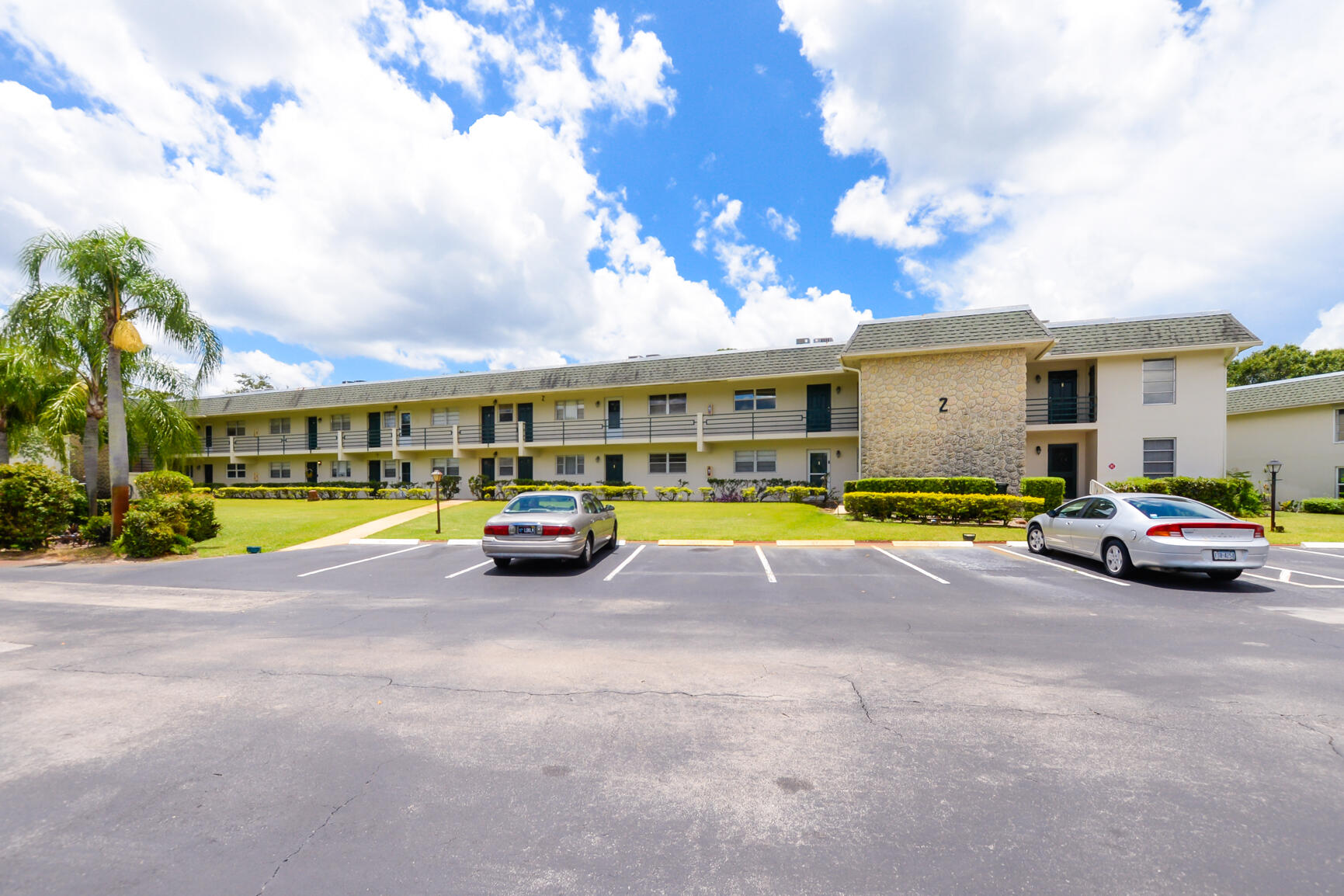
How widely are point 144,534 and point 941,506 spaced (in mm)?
22021

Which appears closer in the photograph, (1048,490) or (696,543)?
(696,543)

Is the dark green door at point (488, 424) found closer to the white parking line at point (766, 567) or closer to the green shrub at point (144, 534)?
the green shrub at point (144, 534)

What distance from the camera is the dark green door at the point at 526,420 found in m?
30.8

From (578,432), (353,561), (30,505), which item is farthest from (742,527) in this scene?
(30,505)

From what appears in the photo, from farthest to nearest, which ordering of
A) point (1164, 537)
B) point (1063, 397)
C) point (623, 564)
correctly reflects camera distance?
point (1063, 397)
point (623, 564)
point (1164, 537)

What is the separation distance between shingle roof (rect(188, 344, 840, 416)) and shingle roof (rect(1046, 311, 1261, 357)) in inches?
345

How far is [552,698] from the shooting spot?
483 cm

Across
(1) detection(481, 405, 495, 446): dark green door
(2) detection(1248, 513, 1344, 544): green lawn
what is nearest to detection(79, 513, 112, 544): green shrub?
(1) detection(481, 405, 495, 446): dark green door

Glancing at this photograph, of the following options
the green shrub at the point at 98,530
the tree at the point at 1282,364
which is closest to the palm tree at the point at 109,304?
the green shrub at the point at 98,530

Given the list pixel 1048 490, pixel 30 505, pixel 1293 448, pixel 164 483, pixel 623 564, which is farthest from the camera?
pixel 1293 448

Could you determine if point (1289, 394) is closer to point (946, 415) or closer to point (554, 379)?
point (946, 415)

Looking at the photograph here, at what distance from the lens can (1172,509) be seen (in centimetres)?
981

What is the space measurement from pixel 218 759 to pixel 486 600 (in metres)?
4.78

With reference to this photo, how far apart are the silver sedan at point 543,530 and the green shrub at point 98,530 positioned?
467 inches
